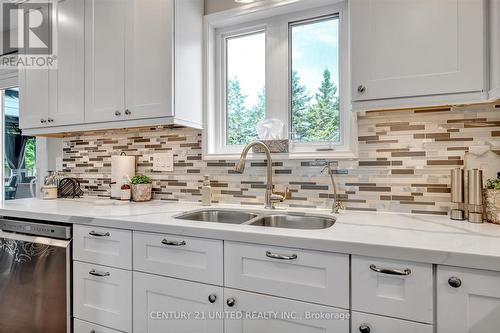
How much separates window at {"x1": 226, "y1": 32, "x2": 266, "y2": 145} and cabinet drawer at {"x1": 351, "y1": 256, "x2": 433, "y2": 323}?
118cm

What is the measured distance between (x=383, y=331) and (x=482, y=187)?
0.81 metres

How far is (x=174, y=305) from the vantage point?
1332 millimetres

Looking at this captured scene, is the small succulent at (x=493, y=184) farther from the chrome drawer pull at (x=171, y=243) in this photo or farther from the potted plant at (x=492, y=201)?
the chrome drawer pull at (x=171, y=243)

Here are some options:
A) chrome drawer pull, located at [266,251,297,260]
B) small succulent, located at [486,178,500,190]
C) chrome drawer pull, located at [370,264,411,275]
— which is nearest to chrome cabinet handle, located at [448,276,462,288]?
chrome drawer pull, located at [370,264,411,275]

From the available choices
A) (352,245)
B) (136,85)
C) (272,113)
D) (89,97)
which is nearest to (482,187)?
(352,245)

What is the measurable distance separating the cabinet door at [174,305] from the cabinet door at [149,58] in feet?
3.16

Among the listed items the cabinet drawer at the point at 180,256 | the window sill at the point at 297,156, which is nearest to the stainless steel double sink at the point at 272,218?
the cabinet drawer at the point at 180,256

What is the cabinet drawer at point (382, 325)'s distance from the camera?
95cm

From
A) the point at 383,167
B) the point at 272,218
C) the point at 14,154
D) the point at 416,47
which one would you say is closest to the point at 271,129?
the point at 272,218

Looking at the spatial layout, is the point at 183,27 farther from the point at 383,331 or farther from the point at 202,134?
the point at 383,331

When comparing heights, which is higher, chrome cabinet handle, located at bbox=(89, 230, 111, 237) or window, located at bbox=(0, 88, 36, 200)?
window, located at bbox=(0, 88, 36, 200)

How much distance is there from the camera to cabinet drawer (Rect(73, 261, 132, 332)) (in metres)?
1.45

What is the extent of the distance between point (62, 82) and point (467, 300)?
8.58 ft

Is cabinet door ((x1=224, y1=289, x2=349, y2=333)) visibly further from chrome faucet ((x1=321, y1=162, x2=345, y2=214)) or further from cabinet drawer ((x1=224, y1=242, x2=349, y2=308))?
chrome faucet ((x1=321, y1=162, x2=345, y2=214))
